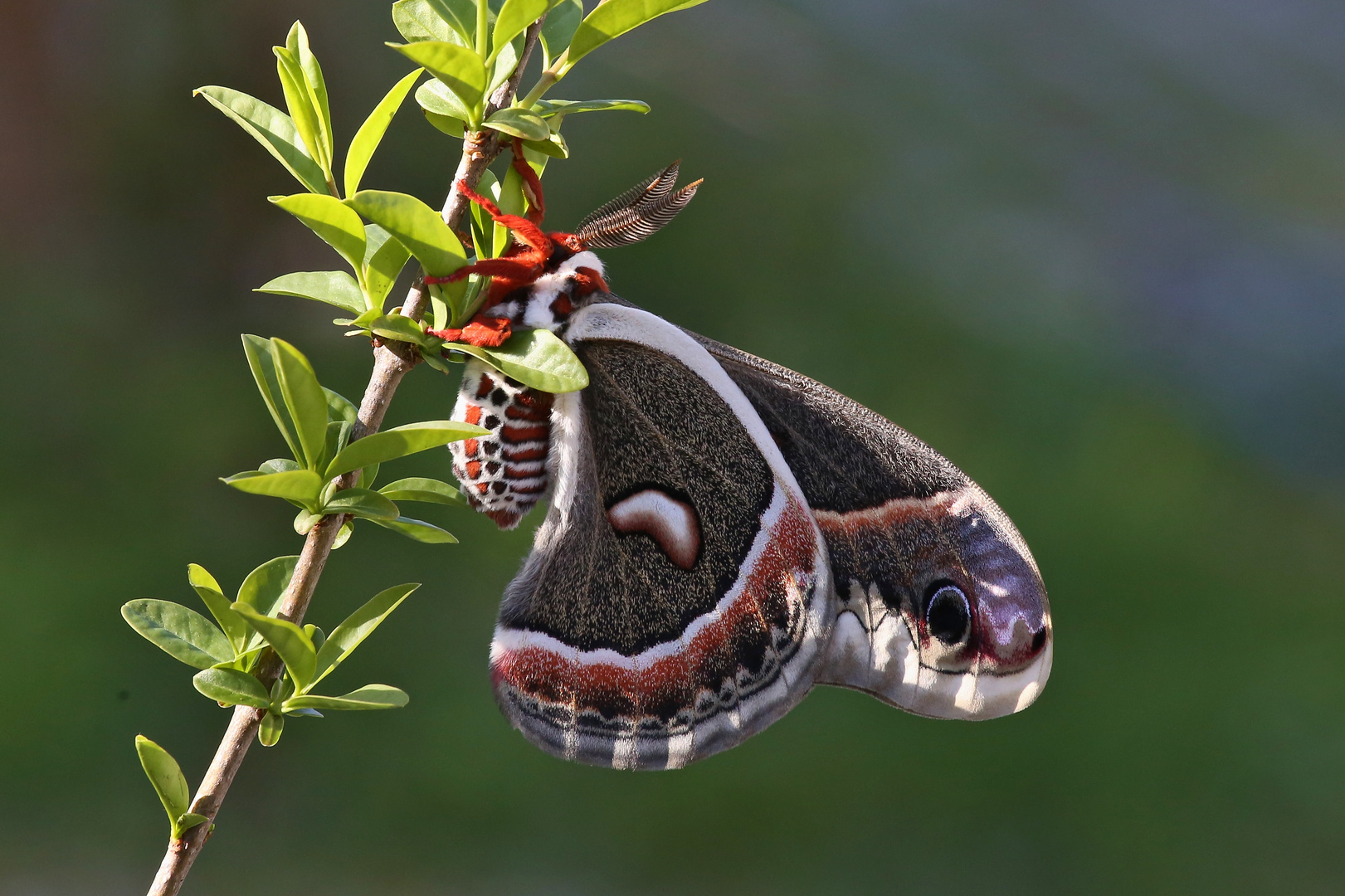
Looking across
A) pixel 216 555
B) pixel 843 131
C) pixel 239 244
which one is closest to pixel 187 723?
pixel 216 555

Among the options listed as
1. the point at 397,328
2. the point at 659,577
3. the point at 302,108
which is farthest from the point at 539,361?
the point at 659,577

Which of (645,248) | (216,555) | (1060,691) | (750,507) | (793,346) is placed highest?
(750,507)

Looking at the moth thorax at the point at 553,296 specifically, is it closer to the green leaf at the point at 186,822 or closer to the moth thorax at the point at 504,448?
the moth thorax at the point at 504,448

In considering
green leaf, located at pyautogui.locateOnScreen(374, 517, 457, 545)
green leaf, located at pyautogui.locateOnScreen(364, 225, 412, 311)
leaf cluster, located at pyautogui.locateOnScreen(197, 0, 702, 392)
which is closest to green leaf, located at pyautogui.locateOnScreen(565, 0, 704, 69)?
leaf cluster, located at pyautogui.locateOnScreen(197, 0, 702, 392)

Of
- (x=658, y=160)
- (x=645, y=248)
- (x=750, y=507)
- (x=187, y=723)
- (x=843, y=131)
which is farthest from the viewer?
(x=843, y=131)

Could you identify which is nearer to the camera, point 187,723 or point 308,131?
point 308,131

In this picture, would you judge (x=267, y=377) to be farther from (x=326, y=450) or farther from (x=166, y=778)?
(x=166, y=778)

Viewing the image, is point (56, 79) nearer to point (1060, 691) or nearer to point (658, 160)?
point (658, 160)

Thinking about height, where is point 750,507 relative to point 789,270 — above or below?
above

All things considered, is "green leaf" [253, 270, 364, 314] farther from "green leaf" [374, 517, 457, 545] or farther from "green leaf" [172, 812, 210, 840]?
"green leaf" [172, 812, 210, 840]
